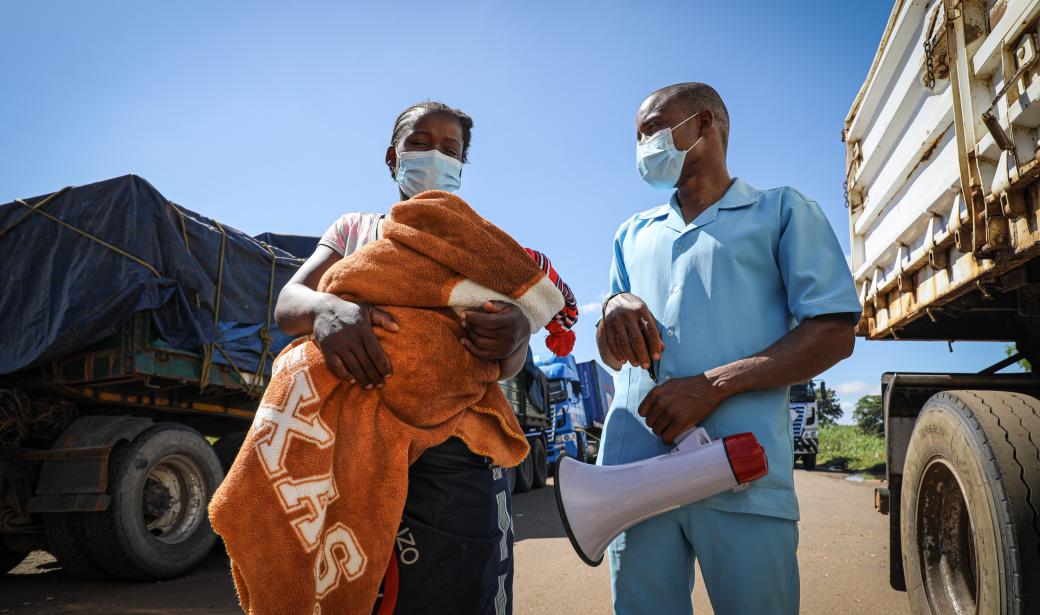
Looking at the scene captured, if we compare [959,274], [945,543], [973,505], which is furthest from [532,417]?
[973,505]

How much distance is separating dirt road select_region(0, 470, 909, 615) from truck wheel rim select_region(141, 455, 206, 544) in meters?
0.40

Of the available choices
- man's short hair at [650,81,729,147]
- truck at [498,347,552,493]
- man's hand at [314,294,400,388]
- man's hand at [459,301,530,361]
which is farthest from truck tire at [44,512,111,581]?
truck at [498,347,552,493]

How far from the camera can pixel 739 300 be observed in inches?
67.4

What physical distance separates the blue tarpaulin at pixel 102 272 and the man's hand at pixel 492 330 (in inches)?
174

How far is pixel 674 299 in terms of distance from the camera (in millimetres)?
1794

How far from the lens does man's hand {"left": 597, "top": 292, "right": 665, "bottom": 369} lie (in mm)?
1680

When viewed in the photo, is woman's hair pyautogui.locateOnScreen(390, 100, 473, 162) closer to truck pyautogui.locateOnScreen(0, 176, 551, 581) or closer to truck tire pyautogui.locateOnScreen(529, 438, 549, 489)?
truck pyautogui.locateOnScreen(0, 176, 551, 581)

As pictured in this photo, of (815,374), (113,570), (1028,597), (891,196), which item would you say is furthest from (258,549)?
(113,570)

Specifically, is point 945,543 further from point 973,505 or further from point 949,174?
point 949,174

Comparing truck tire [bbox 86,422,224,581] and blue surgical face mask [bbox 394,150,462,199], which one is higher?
blue surgical face mask [bbox 394,150,462,199]

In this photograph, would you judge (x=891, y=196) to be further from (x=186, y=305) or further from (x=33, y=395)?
(x=33, y=395)

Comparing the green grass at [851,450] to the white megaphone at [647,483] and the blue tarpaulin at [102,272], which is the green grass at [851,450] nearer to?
the blue tarpaulin at [102,272]

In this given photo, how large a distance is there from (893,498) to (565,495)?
2827mm

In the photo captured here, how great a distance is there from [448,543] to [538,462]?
41.5 ft
